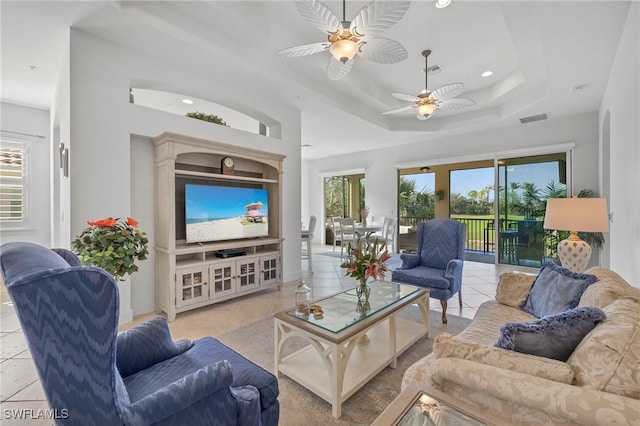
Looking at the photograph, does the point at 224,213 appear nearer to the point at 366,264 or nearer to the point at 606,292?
the point at 366,264

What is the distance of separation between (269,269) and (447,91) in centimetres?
321

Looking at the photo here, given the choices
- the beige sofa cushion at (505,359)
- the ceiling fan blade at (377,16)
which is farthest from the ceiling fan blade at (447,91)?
the beige sofa cushion at (505,359)

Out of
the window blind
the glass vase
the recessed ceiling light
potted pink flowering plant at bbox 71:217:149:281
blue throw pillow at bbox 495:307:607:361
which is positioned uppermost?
the recessed ceiling light

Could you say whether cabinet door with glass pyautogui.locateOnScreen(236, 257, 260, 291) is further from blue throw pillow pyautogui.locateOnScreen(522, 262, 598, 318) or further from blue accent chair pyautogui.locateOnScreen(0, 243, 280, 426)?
blue throw pillow pyautogui.locateOnScreen(522, 262, 598, 318)

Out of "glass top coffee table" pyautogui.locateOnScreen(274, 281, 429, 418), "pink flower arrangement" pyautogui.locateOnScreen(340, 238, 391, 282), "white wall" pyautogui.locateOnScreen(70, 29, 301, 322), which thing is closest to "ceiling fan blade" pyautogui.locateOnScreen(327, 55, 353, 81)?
"white wall" pyautogui.locateOnScreen(70, 29, 301, 322)

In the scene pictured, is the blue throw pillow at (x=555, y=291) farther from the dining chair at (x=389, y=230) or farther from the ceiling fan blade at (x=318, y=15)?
the dining chair at (x=389, y=230)

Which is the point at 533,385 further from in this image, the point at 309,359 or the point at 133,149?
the point at 133,149

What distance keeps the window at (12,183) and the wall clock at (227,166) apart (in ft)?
12.1

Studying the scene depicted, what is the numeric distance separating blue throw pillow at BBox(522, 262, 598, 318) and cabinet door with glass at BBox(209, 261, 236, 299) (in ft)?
9.64

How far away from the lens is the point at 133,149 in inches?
116

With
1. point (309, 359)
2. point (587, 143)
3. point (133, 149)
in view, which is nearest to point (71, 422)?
point (309, 359)

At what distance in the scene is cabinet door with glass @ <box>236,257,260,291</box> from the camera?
3.41 m

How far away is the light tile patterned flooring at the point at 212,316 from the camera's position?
179cm

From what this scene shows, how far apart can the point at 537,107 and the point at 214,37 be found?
479cm
